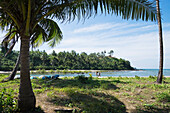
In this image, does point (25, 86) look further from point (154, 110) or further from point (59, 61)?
point (59, 61)

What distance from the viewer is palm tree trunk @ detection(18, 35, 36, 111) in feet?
11.1

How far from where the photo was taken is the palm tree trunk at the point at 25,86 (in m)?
3.39

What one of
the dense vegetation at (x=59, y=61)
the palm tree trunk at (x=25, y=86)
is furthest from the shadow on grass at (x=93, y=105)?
the dense vegetation at (x=59, y=61)

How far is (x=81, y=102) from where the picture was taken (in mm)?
4484

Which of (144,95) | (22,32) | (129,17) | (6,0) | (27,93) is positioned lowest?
(144,95)

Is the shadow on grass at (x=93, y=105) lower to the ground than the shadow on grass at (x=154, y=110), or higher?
higher

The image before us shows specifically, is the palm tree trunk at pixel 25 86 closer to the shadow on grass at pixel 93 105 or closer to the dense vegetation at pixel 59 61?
the shadow on grass at pixel 93 105

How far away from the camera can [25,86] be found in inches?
138

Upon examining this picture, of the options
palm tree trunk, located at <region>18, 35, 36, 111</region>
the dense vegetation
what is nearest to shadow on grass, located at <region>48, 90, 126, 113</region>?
palm tree trunk, located at <region>18, 35, 36, 111</region>

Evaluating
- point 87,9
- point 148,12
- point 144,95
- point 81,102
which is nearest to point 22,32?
point 87,9

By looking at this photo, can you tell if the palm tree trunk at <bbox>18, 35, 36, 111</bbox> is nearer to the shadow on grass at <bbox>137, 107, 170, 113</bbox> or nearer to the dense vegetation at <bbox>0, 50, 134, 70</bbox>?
the shadow on grass at <bbox>137, 107, 170, 113</bbox>

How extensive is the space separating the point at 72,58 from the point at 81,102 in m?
64.7

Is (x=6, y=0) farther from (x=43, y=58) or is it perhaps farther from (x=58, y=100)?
(x=43, y=58)

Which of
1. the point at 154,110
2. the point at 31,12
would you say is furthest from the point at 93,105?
the point at 31,12
